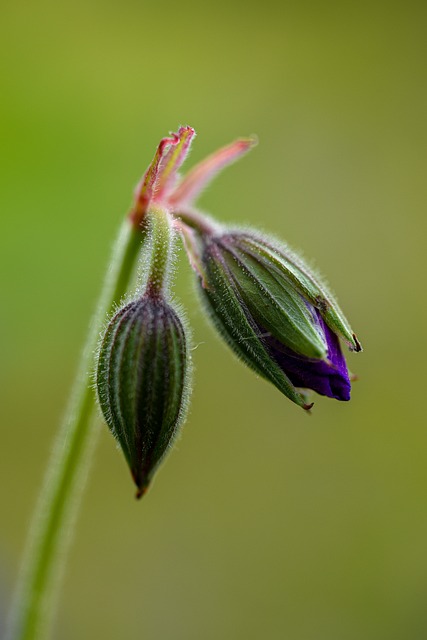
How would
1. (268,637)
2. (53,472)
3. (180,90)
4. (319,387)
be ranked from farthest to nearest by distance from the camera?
(180,90) < (268,637) < (53,472) < (319,387)

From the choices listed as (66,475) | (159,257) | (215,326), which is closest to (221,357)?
(66,475)

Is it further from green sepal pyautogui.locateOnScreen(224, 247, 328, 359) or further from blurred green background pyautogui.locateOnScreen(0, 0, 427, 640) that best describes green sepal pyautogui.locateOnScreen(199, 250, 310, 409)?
blurred green background pyautogui.locateOnScreen(0, 0, 427, 640)


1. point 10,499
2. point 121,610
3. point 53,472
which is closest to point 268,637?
point 121,610

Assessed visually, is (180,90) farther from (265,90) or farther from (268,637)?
(268,637)

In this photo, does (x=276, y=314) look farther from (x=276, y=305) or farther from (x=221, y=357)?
(x=221, y=357)

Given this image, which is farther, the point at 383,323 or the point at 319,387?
the point at 383,323

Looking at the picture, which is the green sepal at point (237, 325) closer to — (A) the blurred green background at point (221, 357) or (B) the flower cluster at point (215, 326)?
(B) the flower cluster at point (215, 326)
